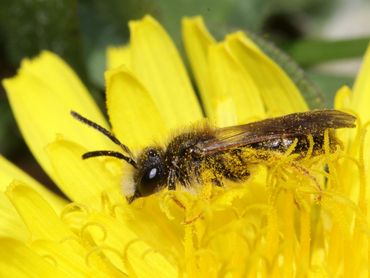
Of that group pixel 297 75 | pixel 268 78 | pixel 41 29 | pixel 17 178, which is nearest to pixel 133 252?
pixel 17 178

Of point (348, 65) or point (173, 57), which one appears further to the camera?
point (348, 65)

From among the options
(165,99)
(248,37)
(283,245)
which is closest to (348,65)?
(248,37)

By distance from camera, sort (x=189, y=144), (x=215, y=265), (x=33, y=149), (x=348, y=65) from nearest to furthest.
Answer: (x=189, y=144) < (x=215, y=265) < (x=33, y=149) < (x=348, y=65)

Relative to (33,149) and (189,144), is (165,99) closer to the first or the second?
(33,149)

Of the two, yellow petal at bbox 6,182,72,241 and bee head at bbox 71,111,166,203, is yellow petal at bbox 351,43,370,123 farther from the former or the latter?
yellow petal at bbox 6,182,72,241

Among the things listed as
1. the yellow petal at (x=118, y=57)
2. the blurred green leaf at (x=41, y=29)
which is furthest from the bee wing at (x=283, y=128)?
the blurred green leaf at (x=41, y=29)

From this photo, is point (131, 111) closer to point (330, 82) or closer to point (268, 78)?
point (268, 78)

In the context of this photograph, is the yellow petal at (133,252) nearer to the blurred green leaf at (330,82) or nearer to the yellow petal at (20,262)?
the yellow petal at (20,262)
